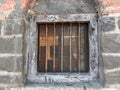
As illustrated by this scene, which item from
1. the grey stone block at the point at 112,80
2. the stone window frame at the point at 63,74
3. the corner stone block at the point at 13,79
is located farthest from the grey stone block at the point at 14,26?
the grey stone block at the point at 112,80

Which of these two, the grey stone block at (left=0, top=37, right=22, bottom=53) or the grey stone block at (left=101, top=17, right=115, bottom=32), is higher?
the grey stone block at (left=101, top=17, right=115, bottom=32)

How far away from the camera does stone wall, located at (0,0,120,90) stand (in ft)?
8.03

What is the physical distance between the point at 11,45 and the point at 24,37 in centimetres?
15

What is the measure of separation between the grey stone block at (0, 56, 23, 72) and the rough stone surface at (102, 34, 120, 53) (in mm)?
815

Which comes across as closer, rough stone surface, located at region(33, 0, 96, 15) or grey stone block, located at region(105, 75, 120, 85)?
grey stone block, located at region(105, 75, 120, 85)

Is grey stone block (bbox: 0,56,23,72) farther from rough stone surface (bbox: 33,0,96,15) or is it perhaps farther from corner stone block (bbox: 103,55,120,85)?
corner stone block (bbox: 103,55,120,85)

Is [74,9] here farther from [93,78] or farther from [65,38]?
[93,78]

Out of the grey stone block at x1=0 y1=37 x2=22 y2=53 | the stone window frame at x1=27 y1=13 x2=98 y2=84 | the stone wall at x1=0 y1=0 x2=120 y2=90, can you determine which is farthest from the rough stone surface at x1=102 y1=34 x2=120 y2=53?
the grey stone block at x1=0 y1=37 x2=22 y2=53

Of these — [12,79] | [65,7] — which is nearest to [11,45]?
[12,79]

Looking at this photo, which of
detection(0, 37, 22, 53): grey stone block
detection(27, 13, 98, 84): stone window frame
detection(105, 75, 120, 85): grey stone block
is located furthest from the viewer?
detection(27, 13, 98, 84): stone window frame

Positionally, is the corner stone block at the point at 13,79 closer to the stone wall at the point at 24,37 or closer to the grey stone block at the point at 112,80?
the stone wall at the point at 24,37

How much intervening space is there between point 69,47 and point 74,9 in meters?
0.40

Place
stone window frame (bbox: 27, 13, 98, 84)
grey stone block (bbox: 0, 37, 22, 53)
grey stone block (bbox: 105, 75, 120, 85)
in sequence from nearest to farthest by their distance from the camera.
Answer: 1. grey stone block (bbox: 105, 75, 120, 85)
2. grey stone block (bbox: 0, 37, 22, 53)
3. stone window frame (bbox: 27, 13, 98, 84)

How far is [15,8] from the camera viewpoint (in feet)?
8.36
